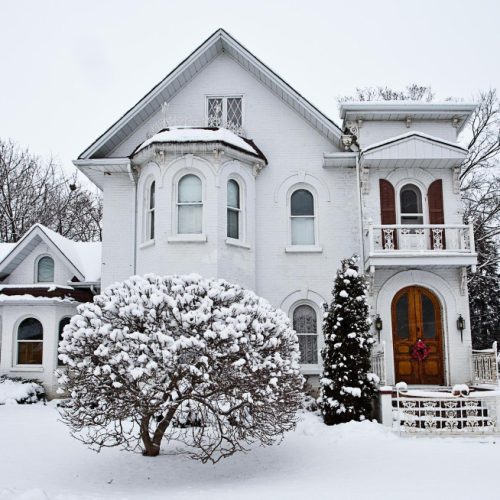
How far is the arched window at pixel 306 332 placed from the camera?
1639cm

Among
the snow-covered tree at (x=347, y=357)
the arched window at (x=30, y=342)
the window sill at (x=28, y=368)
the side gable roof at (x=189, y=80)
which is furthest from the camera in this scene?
the arched window at (x=30, y=342)

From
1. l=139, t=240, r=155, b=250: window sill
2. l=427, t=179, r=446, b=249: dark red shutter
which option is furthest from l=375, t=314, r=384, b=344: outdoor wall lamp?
l=139, t=240, r=155, b=250: window sill

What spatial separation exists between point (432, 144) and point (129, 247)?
29.4 ft

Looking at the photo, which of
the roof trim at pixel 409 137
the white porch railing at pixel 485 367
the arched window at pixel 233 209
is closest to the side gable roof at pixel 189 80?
the roof trim at pixel 409 137

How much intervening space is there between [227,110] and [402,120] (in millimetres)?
5145

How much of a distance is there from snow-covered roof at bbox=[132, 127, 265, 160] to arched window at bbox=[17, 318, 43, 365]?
6.53 meters

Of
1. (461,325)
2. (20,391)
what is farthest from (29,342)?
(461,325)

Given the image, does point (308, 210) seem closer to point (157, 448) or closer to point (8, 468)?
point (157, 448)

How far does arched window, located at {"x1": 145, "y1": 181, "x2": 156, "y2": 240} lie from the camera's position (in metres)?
16.5

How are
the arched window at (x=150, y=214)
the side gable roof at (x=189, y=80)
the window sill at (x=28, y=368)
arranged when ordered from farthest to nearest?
the window sill at (x=28, y=368) → the side gable roof at (x=189, y=80) → the arched window at (x=150, y=214)

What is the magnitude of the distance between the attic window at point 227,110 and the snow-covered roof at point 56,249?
6.38m

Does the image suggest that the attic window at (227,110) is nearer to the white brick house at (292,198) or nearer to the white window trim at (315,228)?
the white brick house at (292,198)

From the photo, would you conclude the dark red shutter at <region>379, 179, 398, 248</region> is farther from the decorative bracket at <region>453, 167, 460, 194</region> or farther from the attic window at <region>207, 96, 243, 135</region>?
the attic window at <region>207, 96, 243, 135</region>

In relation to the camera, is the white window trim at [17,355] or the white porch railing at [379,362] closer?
the white porch railing at [379,362]
